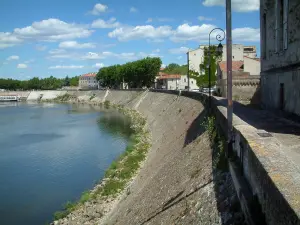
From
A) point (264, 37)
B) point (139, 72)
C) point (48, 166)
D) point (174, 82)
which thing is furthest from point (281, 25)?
point (174, 82)

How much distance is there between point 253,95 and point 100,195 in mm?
18063

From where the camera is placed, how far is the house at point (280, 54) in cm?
1470

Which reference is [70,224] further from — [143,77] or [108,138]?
[143,77]

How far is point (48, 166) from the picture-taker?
95.9 feet

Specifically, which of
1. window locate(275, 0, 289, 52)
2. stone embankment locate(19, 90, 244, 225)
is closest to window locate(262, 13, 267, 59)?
window locate(275, 0, 289, 52)

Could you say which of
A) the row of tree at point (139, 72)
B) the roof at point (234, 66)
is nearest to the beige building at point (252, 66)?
the roof at point (234, 66)

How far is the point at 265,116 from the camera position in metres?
16.9

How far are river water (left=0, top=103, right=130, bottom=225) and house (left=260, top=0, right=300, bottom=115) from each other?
13.0 m

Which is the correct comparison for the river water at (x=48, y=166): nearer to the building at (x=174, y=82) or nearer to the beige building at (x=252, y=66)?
the beige building at (x=252, y=66)

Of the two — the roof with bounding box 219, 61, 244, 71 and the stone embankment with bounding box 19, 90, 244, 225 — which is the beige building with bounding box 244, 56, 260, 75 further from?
the stone embankment with bounding box 19, 90, 244, 225

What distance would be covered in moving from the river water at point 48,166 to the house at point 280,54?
13.0m

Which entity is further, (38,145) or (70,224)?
(38,145)

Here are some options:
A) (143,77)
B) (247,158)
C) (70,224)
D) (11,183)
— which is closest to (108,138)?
(11,183)

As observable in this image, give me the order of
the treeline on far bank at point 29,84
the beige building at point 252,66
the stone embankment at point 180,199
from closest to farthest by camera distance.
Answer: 1. the stone embankment at point 180,199
2. the beige building at point 252,66
3. the treeline on far bank at point 29,84
